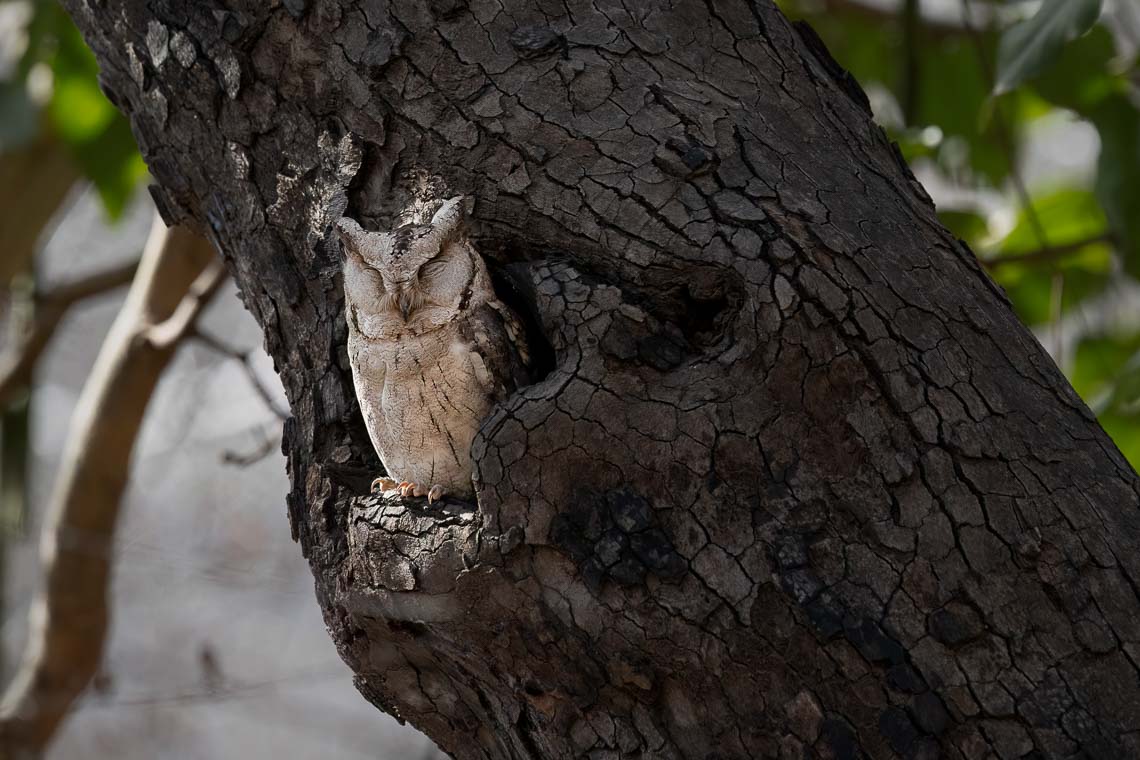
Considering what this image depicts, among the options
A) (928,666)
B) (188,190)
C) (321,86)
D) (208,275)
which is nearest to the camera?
(928,666)

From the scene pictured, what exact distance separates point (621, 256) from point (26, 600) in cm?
925

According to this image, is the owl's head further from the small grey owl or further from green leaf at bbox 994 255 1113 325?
green leaf at bbox 994 255 1113 325

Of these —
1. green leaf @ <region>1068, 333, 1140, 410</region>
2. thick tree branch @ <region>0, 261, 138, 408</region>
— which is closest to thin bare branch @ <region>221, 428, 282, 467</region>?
thick tree branch @ <region>0, 261, 138, 408</region>

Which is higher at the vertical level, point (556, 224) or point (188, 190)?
point (188, 190)

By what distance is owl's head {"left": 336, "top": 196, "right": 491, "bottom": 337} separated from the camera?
167 centimetres

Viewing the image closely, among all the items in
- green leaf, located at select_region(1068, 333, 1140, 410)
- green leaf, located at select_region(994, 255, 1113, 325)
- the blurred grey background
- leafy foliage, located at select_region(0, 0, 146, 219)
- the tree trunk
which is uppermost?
the blurred grey background

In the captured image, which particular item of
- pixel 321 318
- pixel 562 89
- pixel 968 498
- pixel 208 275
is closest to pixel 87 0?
pixel 321 318

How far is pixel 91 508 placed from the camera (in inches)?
135

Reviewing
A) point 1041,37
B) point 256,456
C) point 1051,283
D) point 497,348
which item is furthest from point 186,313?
point 1051,283

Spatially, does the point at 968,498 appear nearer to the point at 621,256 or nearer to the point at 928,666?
the point at 928,666

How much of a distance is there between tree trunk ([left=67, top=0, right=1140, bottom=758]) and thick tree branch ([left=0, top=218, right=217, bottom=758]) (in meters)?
1.69

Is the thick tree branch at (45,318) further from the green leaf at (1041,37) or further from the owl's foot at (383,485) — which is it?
the green leaf at (1041,37)

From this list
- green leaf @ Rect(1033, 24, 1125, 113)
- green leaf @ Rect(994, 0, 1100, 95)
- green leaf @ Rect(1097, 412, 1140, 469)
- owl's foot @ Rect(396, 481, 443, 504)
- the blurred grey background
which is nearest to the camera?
owl's foot @ Rect(396, 481, 443, 504)

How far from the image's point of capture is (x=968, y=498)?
142cm
